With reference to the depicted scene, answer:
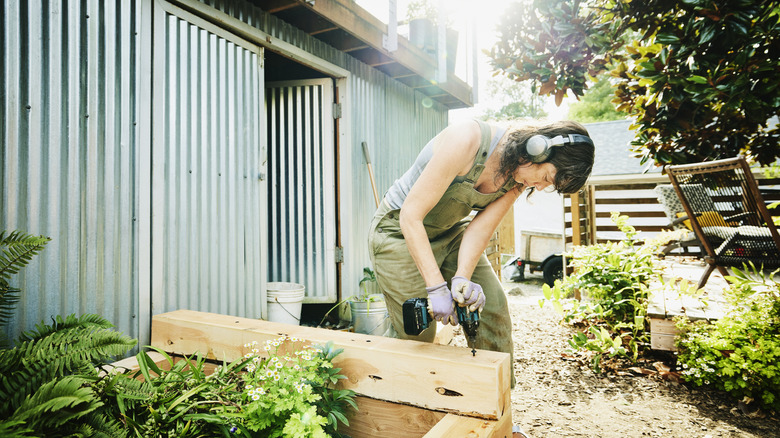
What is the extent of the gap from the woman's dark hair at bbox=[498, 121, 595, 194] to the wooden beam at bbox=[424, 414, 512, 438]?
3.53ft

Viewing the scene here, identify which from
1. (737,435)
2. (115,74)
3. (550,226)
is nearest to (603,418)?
(737,435)

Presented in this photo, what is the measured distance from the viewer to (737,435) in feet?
7.80

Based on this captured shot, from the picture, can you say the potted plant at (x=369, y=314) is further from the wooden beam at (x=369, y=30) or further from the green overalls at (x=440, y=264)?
the wooden beam at (x=369, y=30)

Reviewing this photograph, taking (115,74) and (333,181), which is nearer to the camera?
→ (115,74)

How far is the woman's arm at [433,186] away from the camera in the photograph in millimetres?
1804

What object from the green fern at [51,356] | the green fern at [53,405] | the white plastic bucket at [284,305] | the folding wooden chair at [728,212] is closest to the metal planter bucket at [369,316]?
the white plastic bucket at [284,305]

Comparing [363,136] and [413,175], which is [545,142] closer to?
[413,175]

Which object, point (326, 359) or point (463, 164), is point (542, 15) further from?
point (326, 359)

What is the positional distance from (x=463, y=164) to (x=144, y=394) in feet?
5.09

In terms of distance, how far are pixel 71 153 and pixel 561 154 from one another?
7.84 ft

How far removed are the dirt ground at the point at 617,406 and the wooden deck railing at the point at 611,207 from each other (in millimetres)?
2793

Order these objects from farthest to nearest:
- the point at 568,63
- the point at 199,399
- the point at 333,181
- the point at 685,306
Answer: the point at 333,181
the point at 685,306
the point at 568,63
the point at 199,399

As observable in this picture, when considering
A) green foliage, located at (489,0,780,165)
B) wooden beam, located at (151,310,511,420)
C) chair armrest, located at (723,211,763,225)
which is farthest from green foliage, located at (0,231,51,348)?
chair armrest, located at (723,211,763,225)

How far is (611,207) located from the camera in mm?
10406
